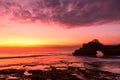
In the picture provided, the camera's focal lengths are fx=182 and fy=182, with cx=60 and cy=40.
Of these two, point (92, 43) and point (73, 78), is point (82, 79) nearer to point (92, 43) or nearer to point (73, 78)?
point (73, 78)

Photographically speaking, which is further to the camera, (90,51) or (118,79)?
(90,51)

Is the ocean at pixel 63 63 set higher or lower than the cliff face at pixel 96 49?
lower

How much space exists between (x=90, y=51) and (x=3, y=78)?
224 ft

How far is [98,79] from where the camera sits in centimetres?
2689

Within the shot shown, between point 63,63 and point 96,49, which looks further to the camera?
point 96,49

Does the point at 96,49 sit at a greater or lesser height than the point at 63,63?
greater

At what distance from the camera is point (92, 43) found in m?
90.3

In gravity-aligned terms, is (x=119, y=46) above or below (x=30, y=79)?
above

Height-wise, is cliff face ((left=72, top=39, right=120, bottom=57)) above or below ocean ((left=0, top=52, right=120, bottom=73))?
above

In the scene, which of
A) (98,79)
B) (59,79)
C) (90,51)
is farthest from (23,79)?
(90,51)

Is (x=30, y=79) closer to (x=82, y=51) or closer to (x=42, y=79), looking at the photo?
(x=42, y=79)

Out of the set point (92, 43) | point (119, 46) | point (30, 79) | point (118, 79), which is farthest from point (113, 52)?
point (30, 79)

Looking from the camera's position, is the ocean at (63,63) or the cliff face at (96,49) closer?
the ocean at (63,63)

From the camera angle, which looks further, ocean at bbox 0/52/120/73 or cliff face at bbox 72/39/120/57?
cliff face at bbox 72/39/120/57
